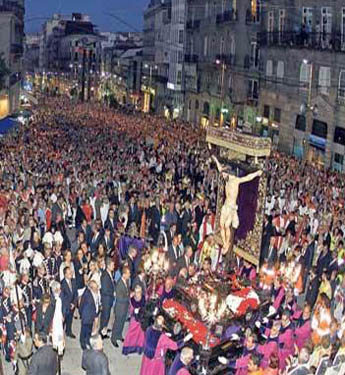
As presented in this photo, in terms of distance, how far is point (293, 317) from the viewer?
530 inches

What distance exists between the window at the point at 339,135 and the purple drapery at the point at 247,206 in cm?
2055

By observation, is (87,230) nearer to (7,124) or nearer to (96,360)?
(96,360)

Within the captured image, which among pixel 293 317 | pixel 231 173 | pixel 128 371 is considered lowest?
pixel 128 371

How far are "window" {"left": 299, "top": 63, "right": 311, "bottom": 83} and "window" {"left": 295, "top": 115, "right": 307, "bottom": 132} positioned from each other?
6.59 feet

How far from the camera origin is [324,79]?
3981cm

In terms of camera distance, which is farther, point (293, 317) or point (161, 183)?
point (161, 183)

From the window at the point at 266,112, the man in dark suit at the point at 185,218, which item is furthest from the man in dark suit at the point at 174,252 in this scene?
the window at the point at 266,112

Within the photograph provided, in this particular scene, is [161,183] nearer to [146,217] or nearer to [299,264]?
[146,217]

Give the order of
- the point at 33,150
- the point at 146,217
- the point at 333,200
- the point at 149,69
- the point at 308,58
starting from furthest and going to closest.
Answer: the point at 149,69, the point at 308,58, the point at 33,150, the point at 333,200, the point at 146,217

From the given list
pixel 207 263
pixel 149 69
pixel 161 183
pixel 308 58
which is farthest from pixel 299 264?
pixel 149 69

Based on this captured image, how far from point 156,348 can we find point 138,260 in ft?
15.2

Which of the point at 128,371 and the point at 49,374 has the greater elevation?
the point at 49,374

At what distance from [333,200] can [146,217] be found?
249 inches

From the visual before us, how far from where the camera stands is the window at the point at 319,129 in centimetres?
3969
